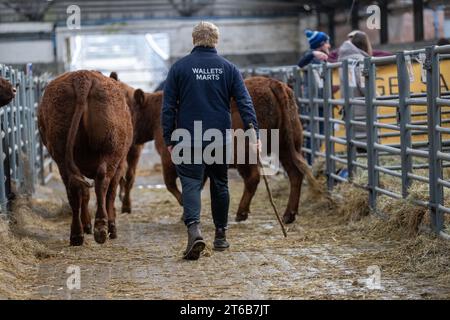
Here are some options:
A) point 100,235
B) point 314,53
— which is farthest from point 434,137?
point 314,53

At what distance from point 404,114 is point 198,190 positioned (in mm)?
2119

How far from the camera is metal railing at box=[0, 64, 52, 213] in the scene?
31.4 ft

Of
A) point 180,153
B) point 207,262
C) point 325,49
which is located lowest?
point 207,262

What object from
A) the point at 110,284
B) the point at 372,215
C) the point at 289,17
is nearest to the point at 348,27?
the point at 289,17

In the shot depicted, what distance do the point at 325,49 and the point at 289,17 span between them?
39.6 ft

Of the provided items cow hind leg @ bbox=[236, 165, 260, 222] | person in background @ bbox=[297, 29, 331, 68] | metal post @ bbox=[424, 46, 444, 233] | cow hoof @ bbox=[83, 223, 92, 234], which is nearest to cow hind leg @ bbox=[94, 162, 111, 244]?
cow hoof @ bbox=[83, 223, 92, 234]

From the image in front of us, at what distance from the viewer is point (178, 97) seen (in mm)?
7719

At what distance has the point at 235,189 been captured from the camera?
42.3 feet

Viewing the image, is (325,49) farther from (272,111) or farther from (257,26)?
(257,26)

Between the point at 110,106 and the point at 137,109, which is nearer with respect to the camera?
the point at 110,106

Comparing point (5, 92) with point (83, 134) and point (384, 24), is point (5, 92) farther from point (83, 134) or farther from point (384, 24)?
point (384, 24)

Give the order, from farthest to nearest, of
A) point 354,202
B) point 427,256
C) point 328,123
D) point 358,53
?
1. point 358,53
2. point 328,123
3. point 354,202
4. point 427,256

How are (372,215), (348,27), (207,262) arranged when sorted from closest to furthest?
(207,262)
(372,215)
(348,27)

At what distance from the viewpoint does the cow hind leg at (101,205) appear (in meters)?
7.84
